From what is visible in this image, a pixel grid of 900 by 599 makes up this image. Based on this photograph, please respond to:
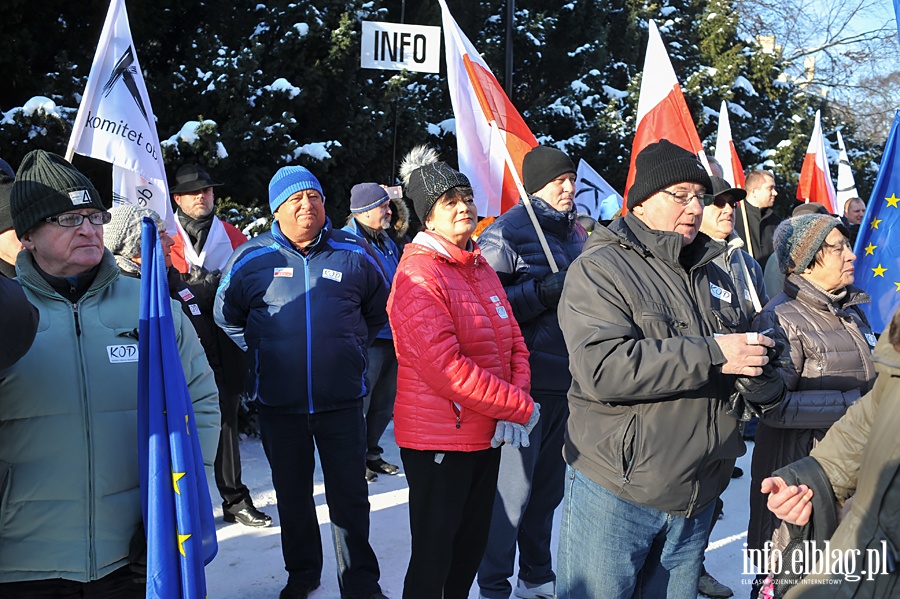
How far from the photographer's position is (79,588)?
251 cm

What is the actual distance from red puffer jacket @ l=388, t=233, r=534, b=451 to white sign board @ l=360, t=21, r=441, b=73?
4767 mm

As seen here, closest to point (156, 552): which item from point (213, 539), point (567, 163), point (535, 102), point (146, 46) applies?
point (213, 539)

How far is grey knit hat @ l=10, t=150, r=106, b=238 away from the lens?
2568 mm

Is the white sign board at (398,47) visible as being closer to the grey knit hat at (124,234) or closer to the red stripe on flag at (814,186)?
the grey knit hat at (124,234)

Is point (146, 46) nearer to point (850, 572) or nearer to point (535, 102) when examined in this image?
point (535, 102)

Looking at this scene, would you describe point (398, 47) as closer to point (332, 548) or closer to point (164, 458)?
point (332, 548)

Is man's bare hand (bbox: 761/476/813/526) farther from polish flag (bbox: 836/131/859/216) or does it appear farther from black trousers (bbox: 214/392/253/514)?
polish flag (bbox: 836/131/859/216)

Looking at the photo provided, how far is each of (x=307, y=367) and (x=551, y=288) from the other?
1.26 meters

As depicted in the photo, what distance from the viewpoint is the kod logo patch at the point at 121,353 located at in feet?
8.39

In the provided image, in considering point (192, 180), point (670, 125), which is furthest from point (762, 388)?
point (192, 180)

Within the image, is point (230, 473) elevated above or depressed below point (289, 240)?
below

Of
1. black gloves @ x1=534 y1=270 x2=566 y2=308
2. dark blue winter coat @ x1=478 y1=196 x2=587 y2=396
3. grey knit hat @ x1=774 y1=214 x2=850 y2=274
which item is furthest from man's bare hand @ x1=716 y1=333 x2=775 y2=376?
dark blue winter coat @ x1=478 y1=196 x2=587 y2=396

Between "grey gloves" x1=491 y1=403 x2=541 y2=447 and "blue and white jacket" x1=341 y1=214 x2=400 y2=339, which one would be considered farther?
"blue and white jacket" x1=341 y1=214 x2=400 y2=339

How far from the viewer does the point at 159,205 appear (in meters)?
5.03
